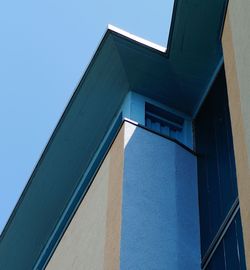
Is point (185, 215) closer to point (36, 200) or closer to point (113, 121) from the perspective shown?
point (113, 121)

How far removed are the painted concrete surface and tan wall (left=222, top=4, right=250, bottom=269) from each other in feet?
5.25

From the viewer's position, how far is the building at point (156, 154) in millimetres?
7098

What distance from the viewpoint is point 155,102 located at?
9.44 m

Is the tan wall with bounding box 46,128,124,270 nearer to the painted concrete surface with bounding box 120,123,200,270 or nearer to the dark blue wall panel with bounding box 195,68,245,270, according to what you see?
the painted concrete surface with bounding box 120,123,200,270

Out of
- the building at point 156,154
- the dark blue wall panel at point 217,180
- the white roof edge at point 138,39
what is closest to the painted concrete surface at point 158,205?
the building at point 156,154

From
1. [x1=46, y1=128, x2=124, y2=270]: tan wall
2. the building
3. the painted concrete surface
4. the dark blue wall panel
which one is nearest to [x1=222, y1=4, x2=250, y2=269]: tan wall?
the building

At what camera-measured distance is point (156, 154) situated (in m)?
8.41

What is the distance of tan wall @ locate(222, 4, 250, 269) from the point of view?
18.7ft

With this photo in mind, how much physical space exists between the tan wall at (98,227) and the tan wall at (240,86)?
177 cm

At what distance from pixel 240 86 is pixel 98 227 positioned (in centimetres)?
272

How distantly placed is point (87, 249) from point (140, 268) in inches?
59.5

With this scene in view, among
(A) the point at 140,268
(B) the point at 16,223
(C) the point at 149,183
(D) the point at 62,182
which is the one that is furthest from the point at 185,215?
(B) the point at 16,223

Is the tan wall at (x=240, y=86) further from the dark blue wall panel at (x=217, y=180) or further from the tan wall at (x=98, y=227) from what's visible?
the tan wall at (x=98, y=227)

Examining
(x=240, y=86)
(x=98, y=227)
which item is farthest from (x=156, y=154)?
(x=240, y=86)
